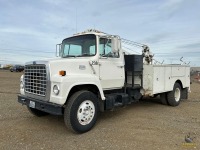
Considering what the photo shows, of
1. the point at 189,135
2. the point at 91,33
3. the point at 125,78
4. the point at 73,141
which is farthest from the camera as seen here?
the point at 125,78

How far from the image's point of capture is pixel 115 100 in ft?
23.5

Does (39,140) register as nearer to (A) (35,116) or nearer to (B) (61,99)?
(B) (61,99)

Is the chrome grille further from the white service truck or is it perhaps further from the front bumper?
the front bumper

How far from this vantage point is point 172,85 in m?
9.53

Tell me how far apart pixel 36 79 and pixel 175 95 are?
6.23 meters

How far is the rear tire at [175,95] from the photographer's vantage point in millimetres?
9594

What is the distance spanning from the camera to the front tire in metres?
5.63

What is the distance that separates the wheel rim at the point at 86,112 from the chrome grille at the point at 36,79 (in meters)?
1.00

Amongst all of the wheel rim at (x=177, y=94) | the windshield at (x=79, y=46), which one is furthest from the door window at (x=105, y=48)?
the wheel rim at (x=177, y=94)

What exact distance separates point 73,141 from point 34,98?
1655 mm

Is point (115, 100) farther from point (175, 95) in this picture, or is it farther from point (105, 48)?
point (175, 95)

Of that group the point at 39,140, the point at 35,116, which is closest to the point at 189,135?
the point at 39,140

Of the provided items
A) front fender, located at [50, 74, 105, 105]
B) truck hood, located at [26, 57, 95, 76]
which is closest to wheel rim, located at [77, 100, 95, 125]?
front fender, located at [50, 74, 105, 105]

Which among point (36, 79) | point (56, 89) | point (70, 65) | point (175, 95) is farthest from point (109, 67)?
point (175, 95)
